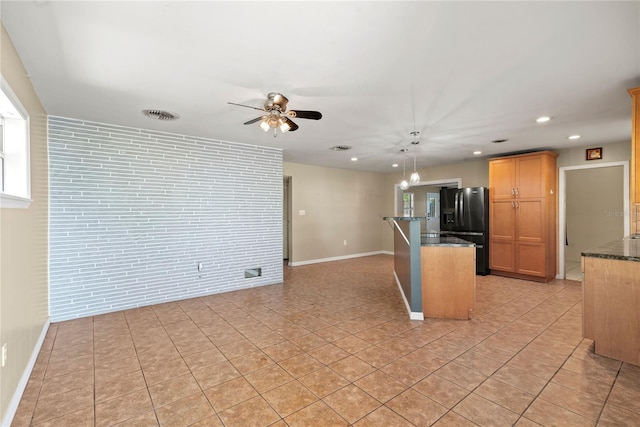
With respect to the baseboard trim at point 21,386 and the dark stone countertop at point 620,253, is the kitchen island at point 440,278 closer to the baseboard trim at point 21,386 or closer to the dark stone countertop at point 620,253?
the dark stone countertop at point 620,253

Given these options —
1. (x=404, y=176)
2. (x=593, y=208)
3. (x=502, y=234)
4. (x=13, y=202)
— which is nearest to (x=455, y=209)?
(x=502, y=234)

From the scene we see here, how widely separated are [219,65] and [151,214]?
8.36 ft

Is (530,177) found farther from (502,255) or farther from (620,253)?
(620,253)

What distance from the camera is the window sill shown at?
5.54ft

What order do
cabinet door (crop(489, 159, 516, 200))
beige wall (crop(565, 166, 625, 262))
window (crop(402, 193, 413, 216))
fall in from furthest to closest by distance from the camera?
window (crop(402, 193, 413, 216)) → beige wall (crop(565, 166, 625, 262)) → cabinet door (crop(489, 159, 516, 200))

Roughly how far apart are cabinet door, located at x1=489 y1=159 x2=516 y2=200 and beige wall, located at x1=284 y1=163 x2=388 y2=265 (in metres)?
3.13

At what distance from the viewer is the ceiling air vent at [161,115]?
124 inches

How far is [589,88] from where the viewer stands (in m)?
2.54

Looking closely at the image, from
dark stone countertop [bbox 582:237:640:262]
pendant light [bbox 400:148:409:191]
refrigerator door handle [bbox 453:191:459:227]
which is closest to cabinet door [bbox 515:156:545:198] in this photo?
refrigerator door handle [bbox 453:191:459:227]

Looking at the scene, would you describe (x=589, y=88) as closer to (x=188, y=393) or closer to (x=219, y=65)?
(x=219, y=65)

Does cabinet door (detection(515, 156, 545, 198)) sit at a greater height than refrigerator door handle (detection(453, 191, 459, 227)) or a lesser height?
greater

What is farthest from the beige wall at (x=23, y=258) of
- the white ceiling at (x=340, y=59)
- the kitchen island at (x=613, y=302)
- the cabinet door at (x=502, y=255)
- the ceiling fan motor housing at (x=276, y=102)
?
the cabinet door at (x=502, y=255)

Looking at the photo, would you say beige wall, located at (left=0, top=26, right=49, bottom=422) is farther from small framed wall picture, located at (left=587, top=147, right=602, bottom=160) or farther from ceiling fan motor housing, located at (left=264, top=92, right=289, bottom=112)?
small framed wall picture, located at (left=587, top=147, right=602, bottom=160)

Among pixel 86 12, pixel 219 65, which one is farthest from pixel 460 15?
pixel 86 12
